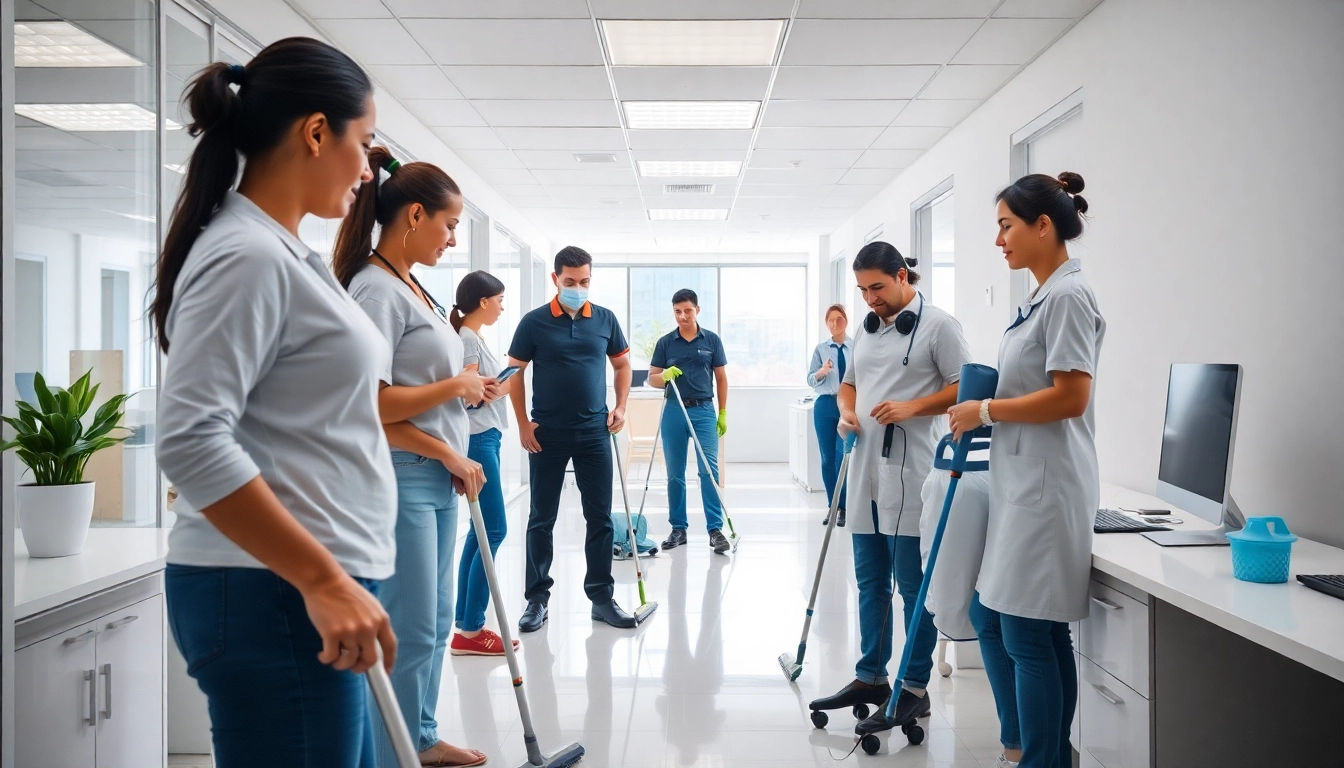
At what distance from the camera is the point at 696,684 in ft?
10.4

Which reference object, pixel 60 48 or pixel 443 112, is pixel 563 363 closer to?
pixel 60 48

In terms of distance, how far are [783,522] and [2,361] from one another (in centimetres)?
543

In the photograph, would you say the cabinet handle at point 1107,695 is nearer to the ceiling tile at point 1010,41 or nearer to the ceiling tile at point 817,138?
the ceiling tile at point 1010,41

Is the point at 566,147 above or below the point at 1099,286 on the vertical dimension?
above

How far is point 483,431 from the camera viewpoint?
351 cm

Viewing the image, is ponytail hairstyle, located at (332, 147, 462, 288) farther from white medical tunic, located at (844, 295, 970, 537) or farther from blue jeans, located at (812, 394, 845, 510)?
blue jeans, located at (812, 394, 845, 510)

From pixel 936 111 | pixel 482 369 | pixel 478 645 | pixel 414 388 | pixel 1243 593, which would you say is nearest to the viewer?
pixel 1243 593

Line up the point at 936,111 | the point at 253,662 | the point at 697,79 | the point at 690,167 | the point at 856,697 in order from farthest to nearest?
the point at 690,167 → the point at 936,111 → the point at 697,79 → the point at 856,697 → the point at 253,662

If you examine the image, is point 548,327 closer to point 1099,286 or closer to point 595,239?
point 1099,286

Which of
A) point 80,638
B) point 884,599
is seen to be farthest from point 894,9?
point 80,638

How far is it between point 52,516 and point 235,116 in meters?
1.49

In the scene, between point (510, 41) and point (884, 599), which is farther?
point (510, 41)

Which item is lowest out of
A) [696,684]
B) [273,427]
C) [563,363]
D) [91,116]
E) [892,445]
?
[696,684]

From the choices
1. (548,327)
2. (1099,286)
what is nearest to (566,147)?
(548,327)
